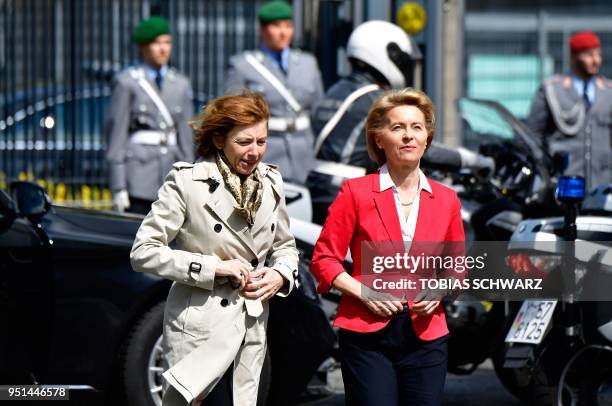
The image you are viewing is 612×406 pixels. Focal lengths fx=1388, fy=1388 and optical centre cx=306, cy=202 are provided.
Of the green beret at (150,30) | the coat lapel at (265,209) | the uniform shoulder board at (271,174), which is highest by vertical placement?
the green beret at (150,30)

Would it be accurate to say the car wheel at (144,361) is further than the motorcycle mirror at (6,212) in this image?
No

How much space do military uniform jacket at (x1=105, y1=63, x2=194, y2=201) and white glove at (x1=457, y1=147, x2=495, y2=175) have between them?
2489 mm

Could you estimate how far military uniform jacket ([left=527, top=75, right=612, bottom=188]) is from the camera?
355 inches

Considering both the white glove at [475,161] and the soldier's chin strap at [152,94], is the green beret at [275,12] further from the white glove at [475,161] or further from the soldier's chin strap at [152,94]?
the white glove at [475,161]

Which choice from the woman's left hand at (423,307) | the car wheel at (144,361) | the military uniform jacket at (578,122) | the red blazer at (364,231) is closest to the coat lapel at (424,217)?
the red blazer at (364,231)

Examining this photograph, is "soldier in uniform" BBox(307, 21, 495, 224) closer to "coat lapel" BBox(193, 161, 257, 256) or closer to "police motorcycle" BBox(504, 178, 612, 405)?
"police motorcycle" BBox(504, 178, 612, 405)

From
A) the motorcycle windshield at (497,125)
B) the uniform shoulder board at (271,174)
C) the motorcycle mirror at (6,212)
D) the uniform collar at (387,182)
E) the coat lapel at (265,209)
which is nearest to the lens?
the uniform collar at (387,182)

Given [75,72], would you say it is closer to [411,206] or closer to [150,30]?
[150,30]

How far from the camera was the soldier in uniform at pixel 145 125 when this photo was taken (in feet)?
27.3

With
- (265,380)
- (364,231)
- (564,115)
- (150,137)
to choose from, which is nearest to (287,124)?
(150,137)

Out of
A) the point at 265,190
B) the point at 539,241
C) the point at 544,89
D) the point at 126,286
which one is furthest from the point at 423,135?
the point at 544,89

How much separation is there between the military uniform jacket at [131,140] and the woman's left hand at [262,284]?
397 cm

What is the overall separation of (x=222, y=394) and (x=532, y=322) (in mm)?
1486

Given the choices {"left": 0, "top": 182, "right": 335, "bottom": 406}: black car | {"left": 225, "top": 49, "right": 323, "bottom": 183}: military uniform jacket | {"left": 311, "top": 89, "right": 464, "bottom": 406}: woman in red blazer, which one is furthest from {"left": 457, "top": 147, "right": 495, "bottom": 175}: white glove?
{"left": 225, "top": 49, "right": 323, "bottom": 183}: military uniform jacket
